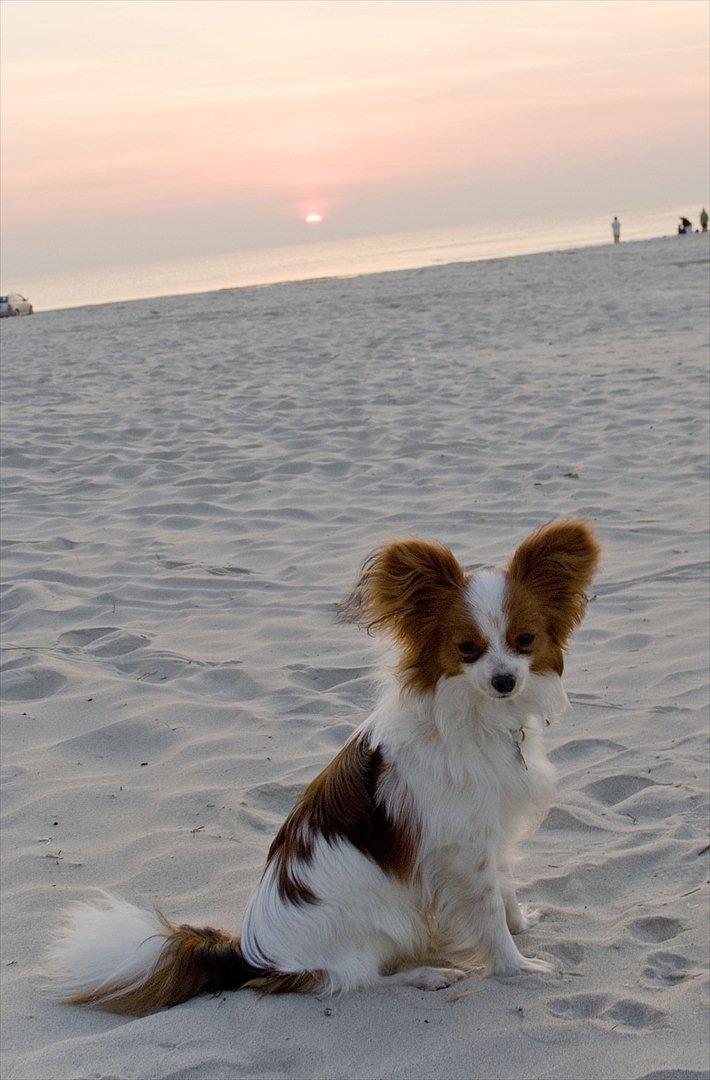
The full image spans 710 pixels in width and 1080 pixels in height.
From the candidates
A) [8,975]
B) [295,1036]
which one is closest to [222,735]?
[8,975]

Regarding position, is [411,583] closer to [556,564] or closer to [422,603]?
[422,603]

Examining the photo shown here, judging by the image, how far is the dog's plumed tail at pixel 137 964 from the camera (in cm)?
292

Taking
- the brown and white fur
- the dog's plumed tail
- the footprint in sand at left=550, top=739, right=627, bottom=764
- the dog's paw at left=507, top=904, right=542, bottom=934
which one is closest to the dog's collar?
the brown and white fur

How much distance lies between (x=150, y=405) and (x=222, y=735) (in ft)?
25.6

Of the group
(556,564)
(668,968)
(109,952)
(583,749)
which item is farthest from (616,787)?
(109,952)

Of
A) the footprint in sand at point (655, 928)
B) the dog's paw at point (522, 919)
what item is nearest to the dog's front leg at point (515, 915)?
the dog's paw at point (522, 919)

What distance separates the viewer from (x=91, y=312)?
30.7 meters

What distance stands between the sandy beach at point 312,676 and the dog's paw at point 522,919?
5 centimetres

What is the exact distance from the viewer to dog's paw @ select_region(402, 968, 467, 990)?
3.04 meters

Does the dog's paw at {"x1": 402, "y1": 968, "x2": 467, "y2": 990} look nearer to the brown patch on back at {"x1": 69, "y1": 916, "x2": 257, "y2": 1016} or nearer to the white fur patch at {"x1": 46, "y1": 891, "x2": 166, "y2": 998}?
the brown patch on back at {"x1": 69, "y1": 916, "x2": 257, "y2": 1016}

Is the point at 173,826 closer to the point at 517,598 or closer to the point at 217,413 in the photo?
the point at 517,598

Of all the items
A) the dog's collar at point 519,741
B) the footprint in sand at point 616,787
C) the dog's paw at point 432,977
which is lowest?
the dog's paw at point 432,977

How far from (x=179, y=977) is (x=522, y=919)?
1012 millimetres

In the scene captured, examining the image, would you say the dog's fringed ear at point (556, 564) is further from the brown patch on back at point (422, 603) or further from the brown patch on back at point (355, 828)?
the brown patch on back at point (355, 828)
